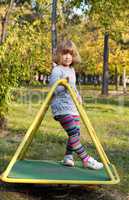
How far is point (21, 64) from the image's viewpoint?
35.9ft

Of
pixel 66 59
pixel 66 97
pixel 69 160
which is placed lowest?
pixel 69 160

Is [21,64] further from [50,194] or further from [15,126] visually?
[50,194]

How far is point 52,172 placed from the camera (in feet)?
18.7

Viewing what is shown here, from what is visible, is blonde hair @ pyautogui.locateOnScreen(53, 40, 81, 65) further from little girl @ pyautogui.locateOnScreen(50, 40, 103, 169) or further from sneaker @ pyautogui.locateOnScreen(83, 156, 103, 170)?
sneaker @ pyautogui.locateOnScreen(83, 156, 103, 170)

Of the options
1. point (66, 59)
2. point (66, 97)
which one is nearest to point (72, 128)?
point (66, 97)

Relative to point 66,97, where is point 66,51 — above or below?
above

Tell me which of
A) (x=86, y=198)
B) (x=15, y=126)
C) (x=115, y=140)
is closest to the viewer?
(x=86, y=198)

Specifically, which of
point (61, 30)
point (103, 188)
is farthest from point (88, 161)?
point (61, 30)

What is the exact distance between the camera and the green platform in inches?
211

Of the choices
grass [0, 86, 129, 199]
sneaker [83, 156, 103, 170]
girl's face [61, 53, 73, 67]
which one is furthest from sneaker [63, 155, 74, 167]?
girl's face [61, 53, 73, 67]

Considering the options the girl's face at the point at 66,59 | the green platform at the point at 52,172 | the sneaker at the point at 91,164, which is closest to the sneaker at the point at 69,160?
the green platform at the point at 52,172

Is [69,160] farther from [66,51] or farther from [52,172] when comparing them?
[66,51]

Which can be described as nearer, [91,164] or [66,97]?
[66,97]

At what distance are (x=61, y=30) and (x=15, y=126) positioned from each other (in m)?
31.2
